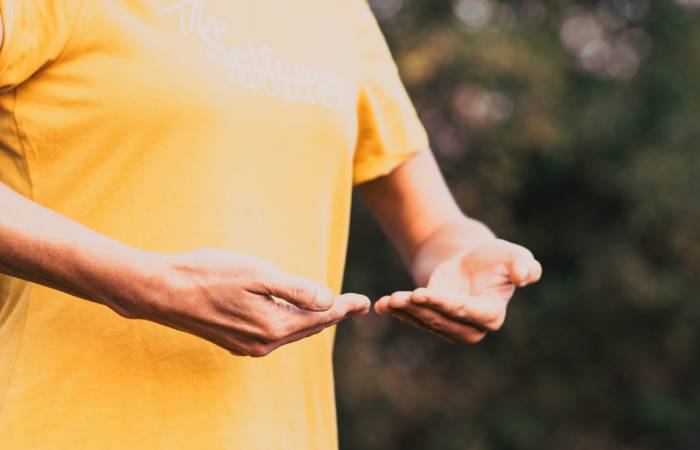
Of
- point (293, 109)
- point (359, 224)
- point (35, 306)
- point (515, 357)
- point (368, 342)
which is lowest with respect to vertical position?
point (515, 357)

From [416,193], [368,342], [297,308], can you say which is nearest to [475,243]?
[416,193]

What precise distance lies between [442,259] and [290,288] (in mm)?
550

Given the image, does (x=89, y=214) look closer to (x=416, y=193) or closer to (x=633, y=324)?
(x=416, y=193)

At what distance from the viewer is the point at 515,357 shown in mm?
7562

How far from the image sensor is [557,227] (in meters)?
7.73

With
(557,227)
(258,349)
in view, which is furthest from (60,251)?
(557,227)

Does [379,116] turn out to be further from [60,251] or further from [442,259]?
[60,251]

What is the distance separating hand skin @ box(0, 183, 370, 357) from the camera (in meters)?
1.11

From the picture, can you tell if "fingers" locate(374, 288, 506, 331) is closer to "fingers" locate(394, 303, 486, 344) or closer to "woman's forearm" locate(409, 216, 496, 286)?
"fingers" locate(394, 303, 486, 344)

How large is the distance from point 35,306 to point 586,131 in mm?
6387

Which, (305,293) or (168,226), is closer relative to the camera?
(305,293)

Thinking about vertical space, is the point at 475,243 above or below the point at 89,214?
below

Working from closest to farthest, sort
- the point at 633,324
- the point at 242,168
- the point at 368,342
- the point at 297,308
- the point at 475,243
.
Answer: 1. the point at 297,308
2. the point at 242,168
3. the point at 475,243
4. the point at 368,342
5. the point at 633,324

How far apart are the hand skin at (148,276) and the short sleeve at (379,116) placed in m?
0.50
